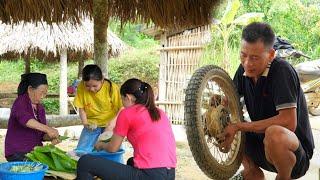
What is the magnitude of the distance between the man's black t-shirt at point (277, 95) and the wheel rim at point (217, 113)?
155 mm

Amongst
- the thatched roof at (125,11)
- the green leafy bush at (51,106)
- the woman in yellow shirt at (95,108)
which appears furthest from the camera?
the green leafy bush at (51,106)

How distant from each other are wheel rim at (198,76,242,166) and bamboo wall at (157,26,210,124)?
5.52 m

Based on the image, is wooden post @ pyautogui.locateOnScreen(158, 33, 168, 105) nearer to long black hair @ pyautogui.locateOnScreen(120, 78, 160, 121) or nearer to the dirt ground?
the dirt ground

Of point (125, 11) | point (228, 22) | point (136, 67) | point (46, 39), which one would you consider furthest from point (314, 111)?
point (136, 67)

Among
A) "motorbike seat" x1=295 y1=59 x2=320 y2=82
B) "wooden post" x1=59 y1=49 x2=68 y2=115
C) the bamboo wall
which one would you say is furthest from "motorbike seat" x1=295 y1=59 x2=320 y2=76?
"wooden post" x1=59 y1=49 x2=68 y2=115

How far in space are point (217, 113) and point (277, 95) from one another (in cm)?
46

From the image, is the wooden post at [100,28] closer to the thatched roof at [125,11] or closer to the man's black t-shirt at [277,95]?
the thatched roof at [125,11]

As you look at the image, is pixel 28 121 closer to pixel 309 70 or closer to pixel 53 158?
pixel 53 158

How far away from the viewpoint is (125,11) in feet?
17.1

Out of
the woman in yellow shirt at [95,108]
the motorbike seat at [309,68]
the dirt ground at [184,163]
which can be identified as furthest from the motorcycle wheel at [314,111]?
the woman in yellow shirt at [95,108]

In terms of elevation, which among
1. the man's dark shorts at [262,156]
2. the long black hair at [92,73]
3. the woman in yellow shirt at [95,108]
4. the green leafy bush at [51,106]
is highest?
the long black hair at [92,73]

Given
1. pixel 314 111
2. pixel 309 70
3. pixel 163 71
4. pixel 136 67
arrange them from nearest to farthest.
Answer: pixel 163 71 < pixel 309 70 < pixel 314 111 < pixel 136 67

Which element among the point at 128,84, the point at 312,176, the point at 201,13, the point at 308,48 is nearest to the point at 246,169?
the point at 128,84

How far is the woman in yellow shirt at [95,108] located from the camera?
13.9 ft
